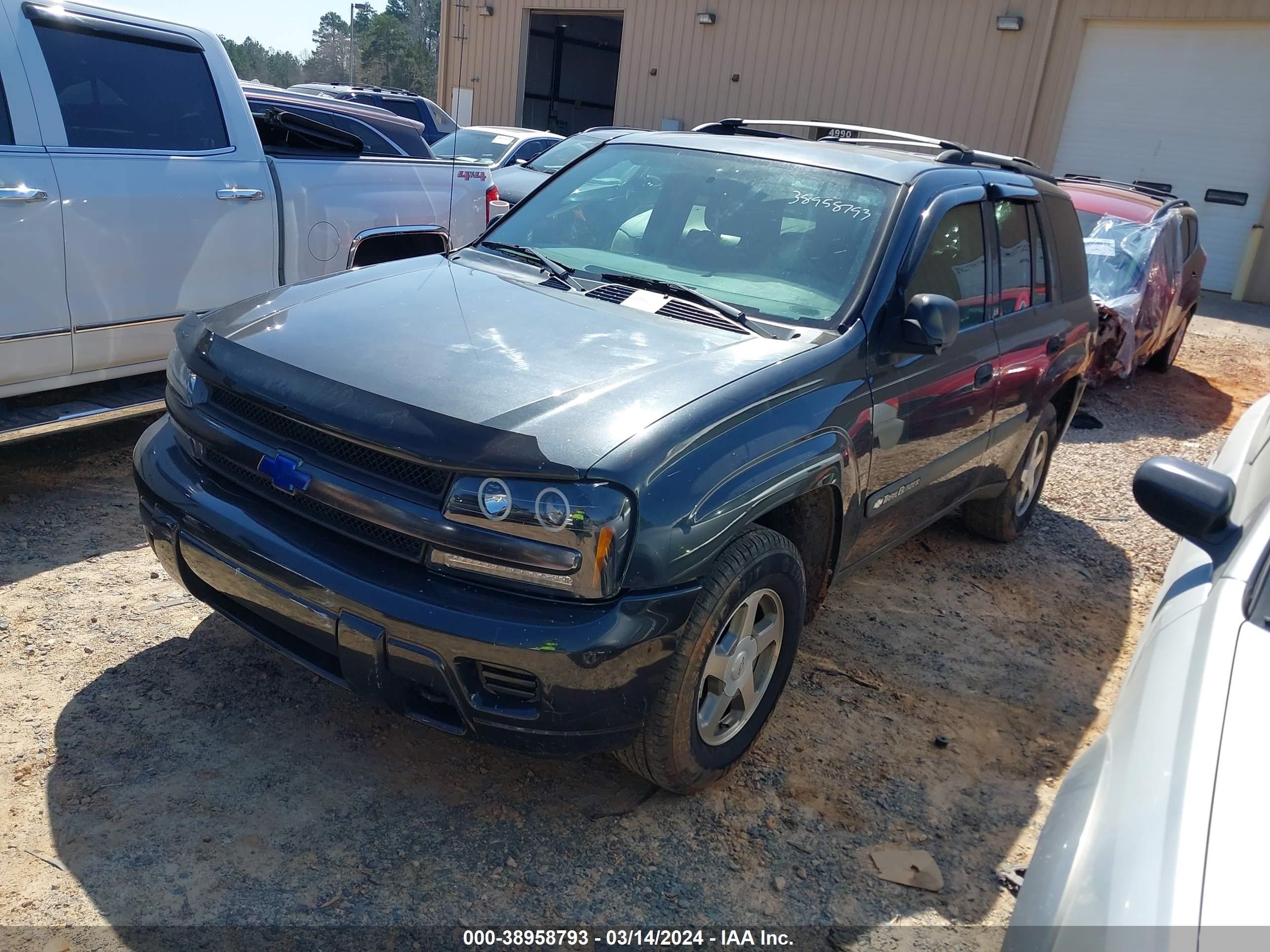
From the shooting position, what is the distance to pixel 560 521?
2445 millimetres

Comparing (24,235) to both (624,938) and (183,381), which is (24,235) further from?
(624,938)

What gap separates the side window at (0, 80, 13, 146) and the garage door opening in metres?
20.3

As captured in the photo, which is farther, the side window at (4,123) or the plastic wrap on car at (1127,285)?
the plastic wrap on car at (1127,285)

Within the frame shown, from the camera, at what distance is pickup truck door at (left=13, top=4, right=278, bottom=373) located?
4.24m

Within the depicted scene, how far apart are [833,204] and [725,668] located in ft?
5.85

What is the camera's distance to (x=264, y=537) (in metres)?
2.74

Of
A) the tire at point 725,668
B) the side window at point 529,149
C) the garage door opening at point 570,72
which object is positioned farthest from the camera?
the garage door opening at point 570,72

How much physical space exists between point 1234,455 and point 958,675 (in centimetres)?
130

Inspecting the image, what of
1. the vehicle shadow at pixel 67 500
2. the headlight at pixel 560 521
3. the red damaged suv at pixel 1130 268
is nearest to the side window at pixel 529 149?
the red damaged suv at pixel 1130 268

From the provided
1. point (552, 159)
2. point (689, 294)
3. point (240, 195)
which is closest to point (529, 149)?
point (552, 159)

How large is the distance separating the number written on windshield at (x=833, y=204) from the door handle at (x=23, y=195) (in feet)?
9.65

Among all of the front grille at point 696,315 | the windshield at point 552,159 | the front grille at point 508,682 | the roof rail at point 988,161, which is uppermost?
the roof rail at point 988,161

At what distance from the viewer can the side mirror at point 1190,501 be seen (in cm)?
234

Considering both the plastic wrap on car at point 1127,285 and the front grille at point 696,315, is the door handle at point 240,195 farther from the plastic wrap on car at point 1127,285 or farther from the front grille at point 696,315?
the plastic wrap on car at point 1127,285
